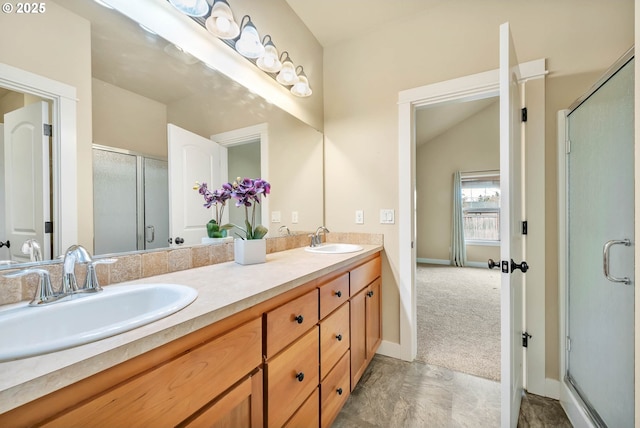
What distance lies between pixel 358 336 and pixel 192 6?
1.97 m

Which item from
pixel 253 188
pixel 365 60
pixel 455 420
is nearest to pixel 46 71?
pixel 253 188

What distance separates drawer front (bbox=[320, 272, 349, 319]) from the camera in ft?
4.01

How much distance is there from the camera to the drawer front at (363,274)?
5.12 ft

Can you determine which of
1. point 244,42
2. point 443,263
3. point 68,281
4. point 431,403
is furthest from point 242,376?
point 443,263

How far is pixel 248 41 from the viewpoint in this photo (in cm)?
154

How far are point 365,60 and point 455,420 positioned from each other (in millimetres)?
2565

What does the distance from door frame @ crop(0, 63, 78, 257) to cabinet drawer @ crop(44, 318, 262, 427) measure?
0.63 meters

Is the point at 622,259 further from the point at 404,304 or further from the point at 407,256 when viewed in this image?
the point at 404,304

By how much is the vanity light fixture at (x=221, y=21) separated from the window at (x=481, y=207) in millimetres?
5458

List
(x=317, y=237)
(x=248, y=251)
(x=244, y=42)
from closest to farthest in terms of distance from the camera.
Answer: (x=248, y=251)
(x=244, y=42)
(x=317, y=237)

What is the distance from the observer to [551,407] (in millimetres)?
1518

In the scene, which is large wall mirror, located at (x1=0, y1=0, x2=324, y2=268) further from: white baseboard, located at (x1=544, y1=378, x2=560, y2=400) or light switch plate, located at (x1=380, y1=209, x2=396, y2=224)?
white baseboard, located at (x1=544, y1=378, x2=560, y2=400)

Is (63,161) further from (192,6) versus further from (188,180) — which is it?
(192,6)

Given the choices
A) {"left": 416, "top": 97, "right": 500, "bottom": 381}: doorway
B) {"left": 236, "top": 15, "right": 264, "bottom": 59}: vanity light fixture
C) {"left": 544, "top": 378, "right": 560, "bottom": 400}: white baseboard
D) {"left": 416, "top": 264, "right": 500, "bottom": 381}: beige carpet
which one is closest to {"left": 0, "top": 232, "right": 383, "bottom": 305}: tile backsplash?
{"left": 236, "top": 15, "right": 264, "bottom": 59}: vanity light fixture
